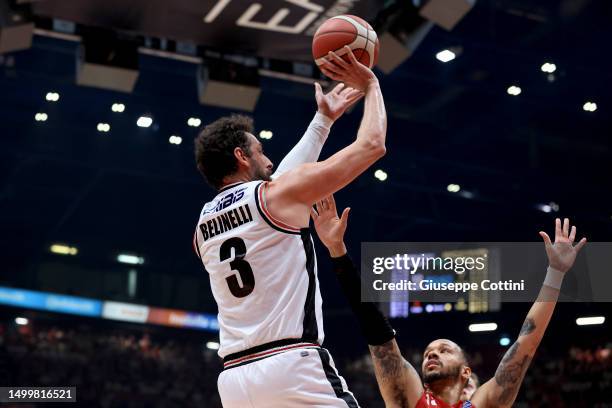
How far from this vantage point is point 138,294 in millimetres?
23156

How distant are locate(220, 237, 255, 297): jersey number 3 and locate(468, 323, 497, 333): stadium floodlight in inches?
743

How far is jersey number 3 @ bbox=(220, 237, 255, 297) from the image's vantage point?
336 cm

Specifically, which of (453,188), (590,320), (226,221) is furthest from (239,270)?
(590,320)

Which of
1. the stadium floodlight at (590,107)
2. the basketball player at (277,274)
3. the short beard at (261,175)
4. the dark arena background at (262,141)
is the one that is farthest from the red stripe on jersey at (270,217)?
the stadium floodlight at (590,107)

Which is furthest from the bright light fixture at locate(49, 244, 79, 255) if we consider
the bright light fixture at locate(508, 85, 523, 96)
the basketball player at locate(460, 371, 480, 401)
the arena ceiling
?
the basketball player at locate(460, 371, 480, 401)

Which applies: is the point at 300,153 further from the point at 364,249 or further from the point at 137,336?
the point at 137,336

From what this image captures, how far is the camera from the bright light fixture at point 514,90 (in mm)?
13344

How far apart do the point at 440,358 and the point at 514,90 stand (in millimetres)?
9715

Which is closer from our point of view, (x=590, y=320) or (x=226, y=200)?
(x=226, y=200)

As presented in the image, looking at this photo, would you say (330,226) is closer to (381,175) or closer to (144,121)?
(144,121)

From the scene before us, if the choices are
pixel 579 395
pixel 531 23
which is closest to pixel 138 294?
pixel 579 395

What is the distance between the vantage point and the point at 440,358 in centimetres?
441

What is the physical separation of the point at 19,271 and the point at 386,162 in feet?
36.3

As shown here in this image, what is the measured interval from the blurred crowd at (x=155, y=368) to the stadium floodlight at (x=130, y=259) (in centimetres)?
180
